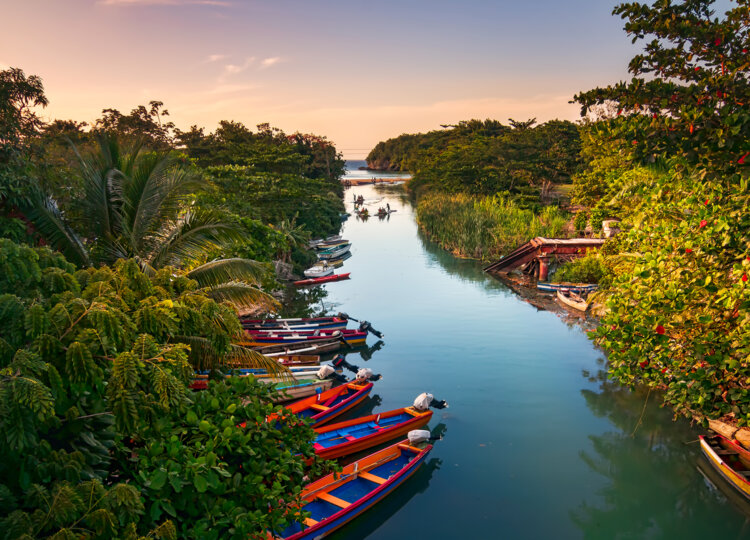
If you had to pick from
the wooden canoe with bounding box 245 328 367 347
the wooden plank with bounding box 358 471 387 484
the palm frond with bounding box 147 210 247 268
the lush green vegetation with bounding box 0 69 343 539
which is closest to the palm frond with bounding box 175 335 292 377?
the lush green vegetation with bounding box 0 69 343 539

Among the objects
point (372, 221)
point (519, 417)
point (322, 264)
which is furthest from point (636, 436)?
point (372, 221)

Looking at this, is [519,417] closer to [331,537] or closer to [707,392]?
[707,392]

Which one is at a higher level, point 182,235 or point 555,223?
point 182,235

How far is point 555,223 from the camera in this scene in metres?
31.5

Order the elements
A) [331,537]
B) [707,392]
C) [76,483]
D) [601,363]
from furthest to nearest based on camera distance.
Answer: [601,363] < [331,537] < [707,392] < [76,483]

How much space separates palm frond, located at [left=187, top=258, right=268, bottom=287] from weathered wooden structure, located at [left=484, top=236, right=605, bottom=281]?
60.5 feet

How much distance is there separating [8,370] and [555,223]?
31149mm

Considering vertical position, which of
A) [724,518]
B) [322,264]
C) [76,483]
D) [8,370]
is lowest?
[724,518]

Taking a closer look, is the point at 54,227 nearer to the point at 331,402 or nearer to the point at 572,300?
the point at 331,402

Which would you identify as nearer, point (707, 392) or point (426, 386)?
point (707, 392)

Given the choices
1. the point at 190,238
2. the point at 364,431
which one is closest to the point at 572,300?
the point at 364,431

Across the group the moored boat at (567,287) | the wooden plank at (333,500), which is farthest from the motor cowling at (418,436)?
the moored boat at (567,287)

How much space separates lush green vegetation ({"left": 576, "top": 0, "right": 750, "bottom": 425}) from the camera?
23.9ft

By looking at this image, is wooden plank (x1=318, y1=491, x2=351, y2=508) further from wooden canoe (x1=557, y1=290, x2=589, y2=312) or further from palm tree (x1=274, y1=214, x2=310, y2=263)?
palm tree (x1=274, y1=214, x2=310, y2=263)
